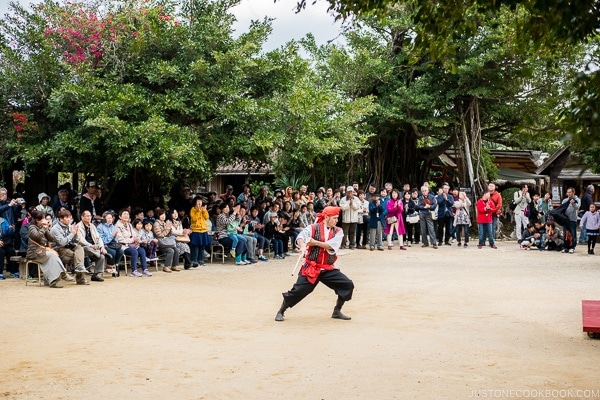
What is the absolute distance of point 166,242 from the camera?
46.8 ft

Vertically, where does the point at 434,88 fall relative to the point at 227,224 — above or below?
above

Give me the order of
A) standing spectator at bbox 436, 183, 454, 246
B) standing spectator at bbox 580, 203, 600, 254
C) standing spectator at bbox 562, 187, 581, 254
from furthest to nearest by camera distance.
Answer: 1. standing spectator at bbox 436, 183, 454, 246
2. standing spectator at bbox 562, 187, 581, 254
3. standing spectator at bbox 580, 203, 600, 254

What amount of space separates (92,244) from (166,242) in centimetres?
187

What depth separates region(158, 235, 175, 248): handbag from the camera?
14.2 metres

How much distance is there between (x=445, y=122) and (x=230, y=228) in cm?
935

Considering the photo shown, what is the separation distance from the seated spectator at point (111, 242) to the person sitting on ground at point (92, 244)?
0.28 meters

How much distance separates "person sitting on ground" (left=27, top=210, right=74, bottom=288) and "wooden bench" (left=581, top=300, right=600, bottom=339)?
8.38m

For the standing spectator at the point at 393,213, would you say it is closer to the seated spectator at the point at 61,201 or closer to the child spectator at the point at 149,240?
the child spectator at the point at 149,240

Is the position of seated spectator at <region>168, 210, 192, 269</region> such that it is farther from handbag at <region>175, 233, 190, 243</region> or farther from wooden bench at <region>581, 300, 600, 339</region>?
wooden bench at <region>581, 300, 600, 339</region>

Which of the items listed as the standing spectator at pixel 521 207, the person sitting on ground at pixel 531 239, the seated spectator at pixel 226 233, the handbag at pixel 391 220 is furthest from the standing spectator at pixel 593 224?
the seated spectator at pixel 226 233

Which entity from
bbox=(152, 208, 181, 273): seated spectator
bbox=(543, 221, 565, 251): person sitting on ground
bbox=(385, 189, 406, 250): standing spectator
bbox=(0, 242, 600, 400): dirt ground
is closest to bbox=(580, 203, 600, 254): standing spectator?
bbox=(543, 221, 565, 251): person sitting on ground

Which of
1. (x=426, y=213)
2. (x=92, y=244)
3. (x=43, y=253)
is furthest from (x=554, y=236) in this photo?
(x=43, y=253)

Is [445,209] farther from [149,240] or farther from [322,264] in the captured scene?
[322,264]

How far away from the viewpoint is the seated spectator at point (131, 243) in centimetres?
1340
